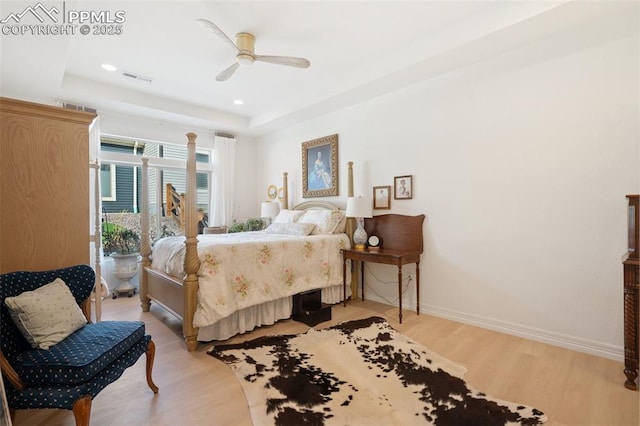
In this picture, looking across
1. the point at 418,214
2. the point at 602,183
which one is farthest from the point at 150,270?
the point at 602,183

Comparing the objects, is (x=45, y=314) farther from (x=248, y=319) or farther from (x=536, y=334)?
(x=536, y=334)

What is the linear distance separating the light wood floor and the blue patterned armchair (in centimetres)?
34

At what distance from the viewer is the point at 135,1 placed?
238cm

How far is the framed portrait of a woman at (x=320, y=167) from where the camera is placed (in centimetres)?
440

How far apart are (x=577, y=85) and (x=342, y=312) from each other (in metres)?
3.10

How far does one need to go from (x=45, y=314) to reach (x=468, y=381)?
257 cm

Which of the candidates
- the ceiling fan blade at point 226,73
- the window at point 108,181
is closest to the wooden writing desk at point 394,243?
the ceiling fan blade at point 226,73

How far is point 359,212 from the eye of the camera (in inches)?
142

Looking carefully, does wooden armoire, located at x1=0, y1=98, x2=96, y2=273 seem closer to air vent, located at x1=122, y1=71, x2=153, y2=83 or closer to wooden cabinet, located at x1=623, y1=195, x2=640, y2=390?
air vent, located at x1=122, y1=71, x2=153, y2=83

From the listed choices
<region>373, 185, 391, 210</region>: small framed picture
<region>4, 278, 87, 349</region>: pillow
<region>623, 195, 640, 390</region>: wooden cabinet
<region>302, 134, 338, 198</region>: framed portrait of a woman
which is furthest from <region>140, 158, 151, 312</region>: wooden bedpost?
<region>623, 195, 640, 390</region>: wooden cabinet

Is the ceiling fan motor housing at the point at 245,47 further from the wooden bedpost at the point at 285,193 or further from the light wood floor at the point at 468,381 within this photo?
the light wood floor at the point at 468,381

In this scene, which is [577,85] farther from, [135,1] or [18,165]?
[18,165]

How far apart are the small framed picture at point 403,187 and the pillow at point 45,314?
10.4ft

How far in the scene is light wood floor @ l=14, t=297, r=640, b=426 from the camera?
167cm
